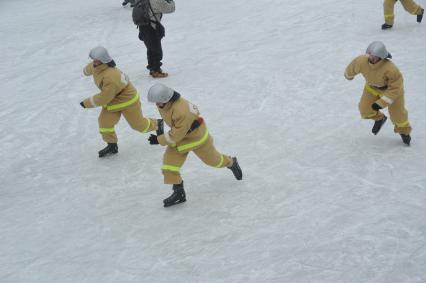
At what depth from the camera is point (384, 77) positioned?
6.30 m

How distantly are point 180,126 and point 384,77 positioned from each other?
2.50m

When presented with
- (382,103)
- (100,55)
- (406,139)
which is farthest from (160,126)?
(406,139)

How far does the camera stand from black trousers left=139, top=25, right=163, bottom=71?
949 cm

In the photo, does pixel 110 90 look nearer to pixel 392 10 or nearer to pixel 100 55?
pixel 100 55

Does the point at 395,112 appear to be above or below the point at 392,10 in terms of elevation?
above

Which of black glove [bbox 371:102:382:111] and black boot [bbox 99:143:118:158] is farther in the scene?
black boot [bbox 99:143:118:158]

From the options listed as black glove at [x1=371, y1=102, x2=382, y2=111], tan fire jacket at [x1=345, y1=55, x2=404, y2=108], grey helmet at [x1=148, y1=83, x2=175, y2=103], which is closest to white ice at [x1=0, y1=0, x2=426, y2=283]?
black glove at [x1=371, y1=102, x2=382, y2=111]

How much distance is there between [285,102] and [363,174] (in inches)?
96.6

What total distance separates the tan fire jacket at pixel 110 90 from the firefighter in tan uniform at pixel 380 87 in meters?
2.72

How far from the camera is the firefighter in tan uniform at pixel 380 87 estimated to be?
6230mm

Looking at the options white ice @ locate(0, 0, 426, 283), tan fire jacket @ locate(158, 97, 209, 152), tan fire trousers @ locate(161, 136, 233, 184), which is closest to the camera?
white ice @ locate(0, 0, 426, 283)

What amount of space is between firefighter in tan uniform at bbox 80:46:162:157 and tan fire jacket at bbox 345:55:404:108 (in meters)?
2.73

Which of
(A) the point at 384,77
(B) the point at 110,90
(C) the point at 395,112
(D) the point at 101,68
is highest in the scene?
(D) the point at 101,68

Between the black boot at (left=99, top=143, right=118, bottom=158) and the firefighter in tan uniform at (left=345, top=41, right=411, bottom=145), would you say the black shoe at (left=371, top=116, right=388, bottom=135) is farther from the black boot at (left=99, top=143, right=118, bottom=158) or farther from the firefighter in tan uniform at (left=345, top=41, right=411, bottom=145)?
the black boot at (left=99, top=143, right=118, bottom=158)
